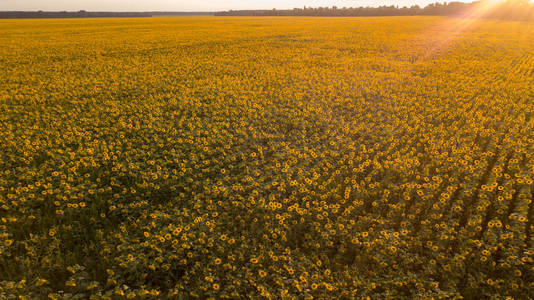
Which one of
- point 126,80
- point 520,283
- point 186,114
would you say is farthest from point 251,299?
point 126,80

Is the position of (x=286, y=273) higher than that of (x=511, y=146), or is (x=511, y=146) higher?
(x=511, y=146)

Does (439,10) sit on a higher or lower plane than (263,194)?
higher

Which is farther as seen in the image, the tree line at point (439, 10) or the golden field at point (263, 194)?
the tree line at point (439, 10)

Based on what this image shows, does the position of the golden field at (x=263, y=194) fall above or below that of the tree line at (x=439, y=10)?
below

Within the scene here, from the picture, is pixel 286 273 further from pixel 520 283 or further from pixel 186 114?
pixel 186 114

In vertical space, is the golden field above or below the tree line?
below

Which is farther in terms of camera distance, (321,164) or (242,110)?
(242,110)

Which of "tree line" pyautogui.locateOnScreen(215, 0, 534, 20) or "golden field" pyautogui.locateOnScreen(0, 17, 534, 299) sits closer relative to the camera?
"golden field" pyautogui.locateOnScreen(0, 17, 534, 299)

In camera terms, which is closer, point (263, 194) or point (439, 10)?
point (263, 194)
